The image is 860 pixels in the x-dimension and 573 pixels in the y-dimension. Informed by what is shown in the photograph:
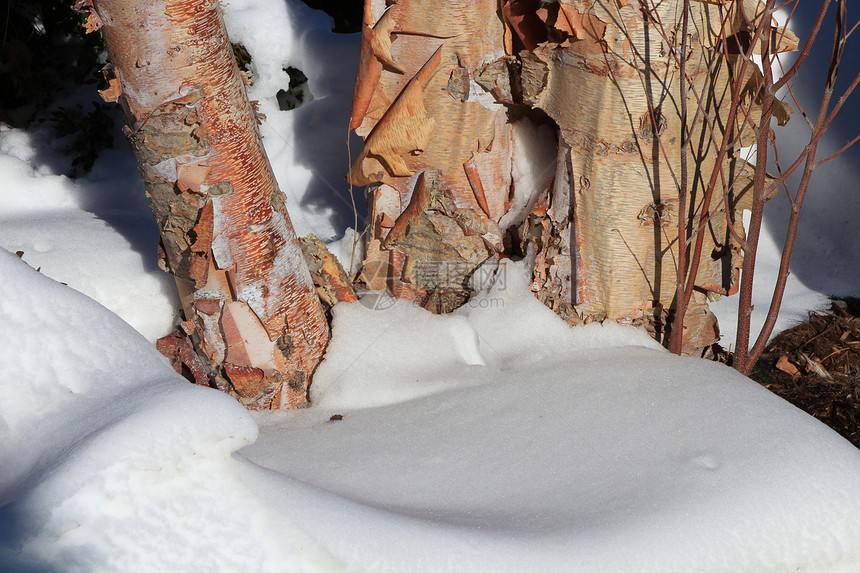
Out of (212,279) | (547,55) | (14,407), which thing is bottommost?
(212,279)

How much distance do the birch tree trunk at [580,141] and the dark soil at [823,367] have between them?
0.29 meters

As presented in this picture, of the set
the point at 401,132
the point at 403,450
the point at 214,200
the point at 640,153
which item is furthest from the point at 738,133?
the point at 214,200

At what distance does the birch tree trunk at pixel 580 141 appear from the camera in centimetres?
150

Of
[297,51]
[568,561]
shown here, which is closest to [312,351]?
[568,561]

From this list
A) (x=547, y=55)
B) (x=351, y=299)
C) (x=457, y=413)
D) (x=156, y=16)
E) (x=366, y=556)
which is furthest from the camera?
(x=351, y=299)

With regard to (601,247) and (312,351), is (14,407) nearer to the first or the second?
(312,351)

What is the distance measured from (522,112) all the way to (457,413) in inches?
32.8

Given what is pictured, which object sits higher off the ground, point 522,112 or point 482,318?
point 522,112

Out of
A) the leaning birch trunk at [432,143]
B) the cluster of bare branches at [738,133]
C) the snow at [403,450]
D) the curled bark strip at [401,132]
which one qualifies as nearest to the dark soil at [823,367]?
the cluster of bare branches at [738,133]

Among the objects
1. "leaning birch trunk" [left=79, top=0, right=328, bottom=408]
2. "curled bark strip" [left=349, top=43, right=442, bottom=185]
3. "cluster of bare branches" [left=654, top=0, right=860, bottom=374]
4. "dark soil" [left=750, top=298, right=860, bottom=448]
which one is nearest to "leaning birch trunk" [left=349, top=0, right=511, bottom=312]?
"curled bark strip" [left=349, top=43, right=442, bottom=185]

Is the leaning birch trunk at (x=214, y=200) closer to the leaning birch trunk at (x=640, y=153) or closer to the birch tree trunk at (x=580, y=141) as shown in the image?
the birch tree trunk at (x=580, y=141)

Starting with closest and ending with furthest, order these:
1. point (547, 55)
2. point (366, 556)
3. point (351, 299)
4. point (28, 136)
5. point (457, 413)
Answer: point (366, 556)
point (457, 413)
point (547, 55)
point (351, 299)
point (28, 136)

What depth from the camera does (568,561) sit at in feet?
3.36

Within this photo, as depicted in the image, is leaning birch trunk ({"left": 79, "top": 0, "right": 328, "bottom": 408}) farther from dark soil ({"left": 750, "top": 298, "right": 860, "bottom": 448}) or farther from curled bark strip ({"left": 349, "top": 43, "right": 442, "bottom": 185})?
dark soil ({"left": 750, "top": 298, "right": 860, "bottom": 448})
